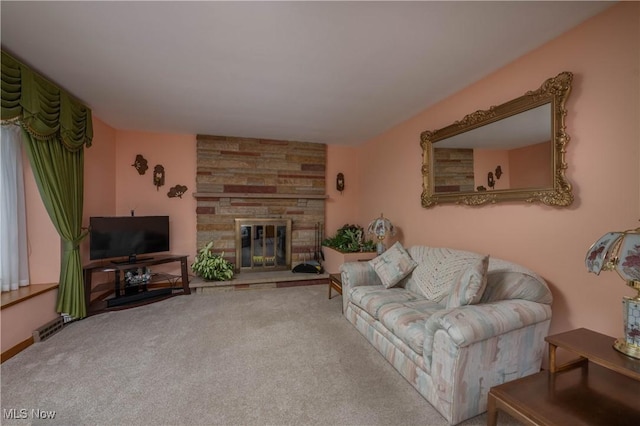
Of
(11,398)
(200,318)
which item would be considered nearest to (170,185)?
(200,318)

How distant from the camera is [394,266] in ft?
9.28

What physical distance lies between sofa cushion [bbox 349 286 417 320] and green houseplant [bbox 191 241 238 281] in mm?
2353

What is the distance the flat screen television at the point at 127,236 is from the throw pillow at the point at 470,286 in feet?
12.9

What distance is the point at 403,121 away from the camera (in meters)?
3.79

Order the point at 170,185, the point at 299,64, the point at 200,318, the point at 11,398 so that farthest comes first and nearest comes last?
the point at 170,185, the point at 200,318, the point at 299,64, the point at 11,398

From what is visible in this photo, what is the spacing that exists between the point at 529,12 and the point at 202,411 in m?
3.27

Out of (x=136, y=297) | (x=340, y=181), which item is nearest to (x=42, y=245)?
(x=136, y=297)

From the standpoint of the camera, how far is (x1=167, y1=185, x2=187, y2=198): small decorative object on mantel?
14.6 feet

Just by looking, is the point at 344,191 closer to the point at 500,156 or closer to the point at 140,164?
the point at 500,156

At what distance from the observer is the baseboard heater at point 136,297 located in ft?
11.0

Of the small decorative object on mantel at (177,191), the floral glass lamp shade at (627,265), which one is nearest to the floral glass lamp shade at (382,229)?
the floral glass lamp shade at (627,265)

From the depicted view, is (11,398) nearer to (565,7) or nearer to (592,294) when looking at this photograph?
(592,294)

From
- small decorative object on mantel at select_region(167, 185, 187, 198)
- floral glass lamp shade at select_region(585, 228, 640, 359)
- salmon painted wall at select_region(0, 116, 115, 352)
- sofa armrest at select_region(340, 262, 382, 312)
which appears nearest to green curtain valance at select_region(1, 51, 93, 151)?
salmon painted wall at select_region(0, 116, 115, 352)

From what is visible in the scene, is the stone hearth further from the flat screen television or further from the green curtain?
the green curtain
